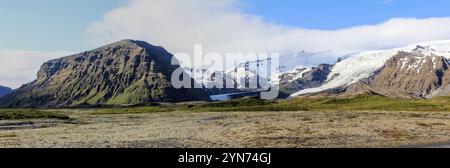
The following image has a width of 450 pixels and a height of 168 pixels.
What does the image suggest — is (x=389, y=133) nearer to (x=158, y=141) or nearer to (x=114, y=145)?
(x=158, y=141)

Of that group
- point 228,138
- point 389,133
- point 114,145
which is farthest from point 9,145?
point 389,133

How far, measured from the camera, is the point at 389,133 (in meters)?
82.5
